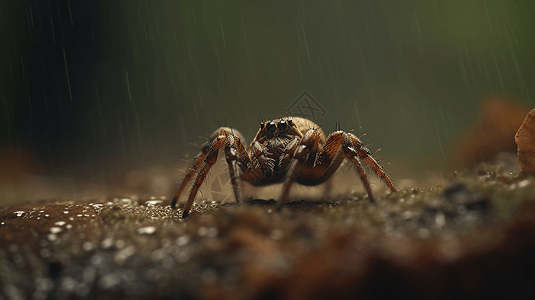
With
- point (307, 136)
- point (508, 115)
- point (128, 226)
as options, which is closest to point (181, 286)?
point (128, 226)

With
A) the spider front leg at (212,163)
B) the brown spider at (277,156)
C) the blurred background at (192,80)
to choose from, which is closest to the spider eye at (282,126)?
the brown spider at (277,156)

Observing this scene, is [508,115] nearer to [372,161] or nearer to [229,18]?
[372,161]

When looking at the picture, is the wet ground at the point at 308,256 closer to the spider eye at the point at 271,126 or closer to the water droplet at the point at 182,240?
the water droplet at the point at 182,240

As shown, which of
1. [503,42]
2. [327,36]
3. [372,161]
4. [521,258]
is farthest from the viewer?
[327,36]

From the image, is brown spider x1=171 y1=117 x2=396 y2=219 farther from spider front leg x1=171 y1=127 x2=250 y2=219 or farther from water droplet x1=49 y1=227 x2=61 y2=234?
water droplet x1=49 y1=227 x2=61 y2=234

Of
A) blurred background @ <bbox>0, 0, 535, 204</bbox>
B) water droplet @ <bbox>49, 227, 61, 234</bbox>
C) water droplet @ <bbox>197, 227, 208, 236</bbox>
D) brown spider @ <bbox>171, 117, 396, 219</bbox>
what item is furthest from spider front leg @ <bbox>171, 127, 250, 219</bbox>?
blurred background @ <bbox>0, 0, 535, 204</bbox>

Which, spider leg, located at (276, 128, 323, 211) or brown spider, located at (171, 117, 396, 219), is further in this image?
brown spider, located at (171, 117, 396, 219)
